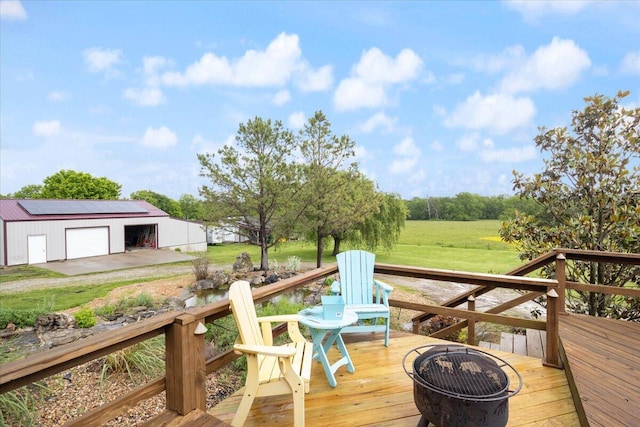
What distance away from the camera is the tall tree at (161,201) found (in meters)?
41.2

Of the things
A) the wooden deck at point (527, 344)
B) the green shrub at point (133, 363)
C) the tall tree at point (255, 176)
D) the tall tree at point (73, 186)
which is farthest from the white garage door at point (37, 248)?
the tall tree at point (73, 186)

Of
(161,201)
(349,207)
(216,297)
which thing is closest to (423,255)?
(349,207)

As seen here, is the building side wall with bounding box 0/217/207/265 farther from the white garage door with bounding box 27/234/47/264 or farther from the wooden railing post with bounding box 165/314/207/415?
the wooden railing post with bounding box 165/314/207/415

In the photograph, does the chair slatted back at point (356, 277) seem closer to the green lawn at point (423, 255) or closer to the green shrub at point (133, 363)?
the green shrub at point (133, 363)

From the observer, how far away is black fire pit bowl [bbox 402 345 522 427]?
1558 millimetres

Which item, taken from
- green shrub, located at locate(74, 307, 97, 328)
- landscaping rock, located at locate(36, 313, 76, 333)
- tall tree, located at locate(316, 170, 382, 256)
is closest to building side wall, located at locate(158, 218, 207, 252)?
tall tree, located at locate(316, 170, 382, 256)

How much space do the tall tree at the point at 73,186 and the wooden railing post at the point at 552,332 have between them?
4124 cm

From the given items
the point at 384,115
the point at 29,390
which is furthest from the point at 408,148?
the point at 29,390

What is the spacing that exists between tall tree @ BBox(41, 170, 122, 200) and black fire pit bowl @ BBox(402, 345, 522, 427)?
1622 inches

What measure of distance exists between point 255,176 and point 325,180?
9.62 feet

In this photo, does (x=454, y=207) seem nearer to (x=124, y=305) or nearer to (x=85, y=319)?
(x=124, y=305)

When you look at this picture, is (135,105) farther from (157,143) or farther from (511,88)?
(511,88)

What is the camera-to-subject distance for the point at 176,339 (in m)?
1.72

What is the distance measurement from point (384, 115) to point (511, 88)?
8.00m
